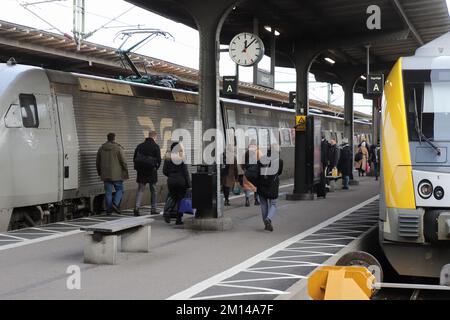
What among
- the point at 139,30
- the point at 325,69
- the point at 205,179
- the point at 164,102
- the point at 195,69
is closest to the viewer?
the point at 205,179

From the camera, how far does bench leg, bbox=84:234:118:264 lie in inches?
301

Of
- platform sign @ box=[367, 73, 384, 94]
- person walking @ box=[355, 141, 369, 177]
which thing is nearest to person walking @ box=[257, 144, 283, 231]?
platform sign @ box=[367, 73, 384, 94]

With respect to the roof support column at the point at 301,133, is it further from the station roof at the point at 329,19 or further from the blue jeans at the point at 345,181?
the blue jeans at the point at 345,181

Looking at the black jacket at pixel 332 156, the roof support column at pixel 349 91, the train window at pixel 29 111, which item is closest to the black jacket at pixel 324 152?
the black jacket at pixel 332 156

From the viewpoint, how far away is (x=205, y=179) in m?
11.0

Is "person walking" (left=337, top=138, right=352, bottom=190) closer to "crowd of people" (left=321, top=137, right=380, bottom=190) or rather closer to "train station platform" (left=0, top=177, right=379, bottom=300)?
"crowd of people" (left=321, top=137, right=380, bottom=190)

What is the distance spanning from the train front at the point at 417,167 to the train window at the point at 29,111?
249 inches

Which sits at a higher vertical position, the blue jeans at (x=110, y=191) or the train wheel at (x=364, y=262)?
the blue jeans at (x=110, y=191)

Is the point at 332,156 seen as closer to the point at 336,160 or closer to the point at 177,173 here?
the point at 336,160

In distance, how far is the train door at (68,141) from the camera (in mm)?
11625

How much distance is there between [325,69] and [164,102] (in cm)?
1025

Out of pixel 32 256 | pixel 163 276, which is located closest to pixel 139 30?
pixel 32 256

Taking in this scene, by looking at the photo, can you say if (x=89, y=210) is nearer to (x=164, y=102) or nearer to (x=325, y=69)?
(x=164, y=102)

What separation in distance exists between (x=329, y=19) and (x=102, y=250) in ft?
34.4
